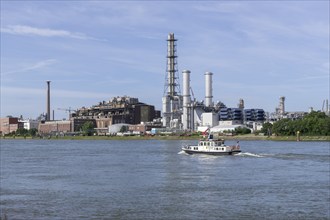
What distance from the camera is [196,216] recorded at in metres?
24.2

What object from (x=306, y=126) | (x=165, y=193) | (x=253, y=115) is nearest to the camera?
(x=165, y=193)

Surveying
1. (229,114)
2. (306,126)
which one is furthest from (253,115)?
(306,126)

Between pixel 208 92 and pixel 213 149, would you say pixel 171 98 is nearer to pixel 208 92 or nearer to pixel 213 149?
pixel 208 92

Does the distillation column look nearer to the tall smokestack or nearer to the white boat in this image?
the tall smokestack

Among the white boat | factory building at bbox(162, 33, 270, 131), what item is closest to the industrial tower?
factory building at bbox(162, 33, 270, 131)

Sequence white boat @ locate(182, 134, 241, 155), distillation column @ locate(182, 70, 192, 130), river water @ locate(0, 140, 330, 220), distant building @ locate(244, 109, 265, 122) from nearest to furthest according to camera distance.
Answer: river water @ locate(0, 140, 330, 220)
white boat @ locate(182, 134, 241, 155)
distillation column @ locate(182, 70, 192, 130)
distant building @ locate(244, 109, 265, 122)

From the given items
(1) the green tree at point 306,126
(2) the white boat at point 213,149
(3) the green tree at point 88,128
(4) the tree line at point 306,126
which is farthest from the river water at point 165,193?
(3) the green tree at point 88,128

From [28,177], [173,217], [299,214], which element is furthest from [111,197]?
[28,177]

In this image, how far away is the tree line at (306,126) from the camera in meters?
133

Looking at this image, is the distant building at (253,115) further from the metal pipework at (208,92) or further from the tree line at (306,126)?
the tree line at (306,126)

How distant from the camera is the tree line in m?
133

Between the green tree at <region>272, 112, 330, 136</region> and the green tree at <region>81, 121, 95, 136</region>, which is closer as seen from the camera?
the green tree at <region>272, 112, 330, 136</region>

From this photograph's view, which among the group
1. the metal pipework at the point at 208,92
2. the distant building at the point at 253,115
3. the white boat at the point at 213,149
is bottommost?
the white boat at the point at 213,149

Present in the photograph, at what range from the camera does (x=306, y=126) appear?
443ft
